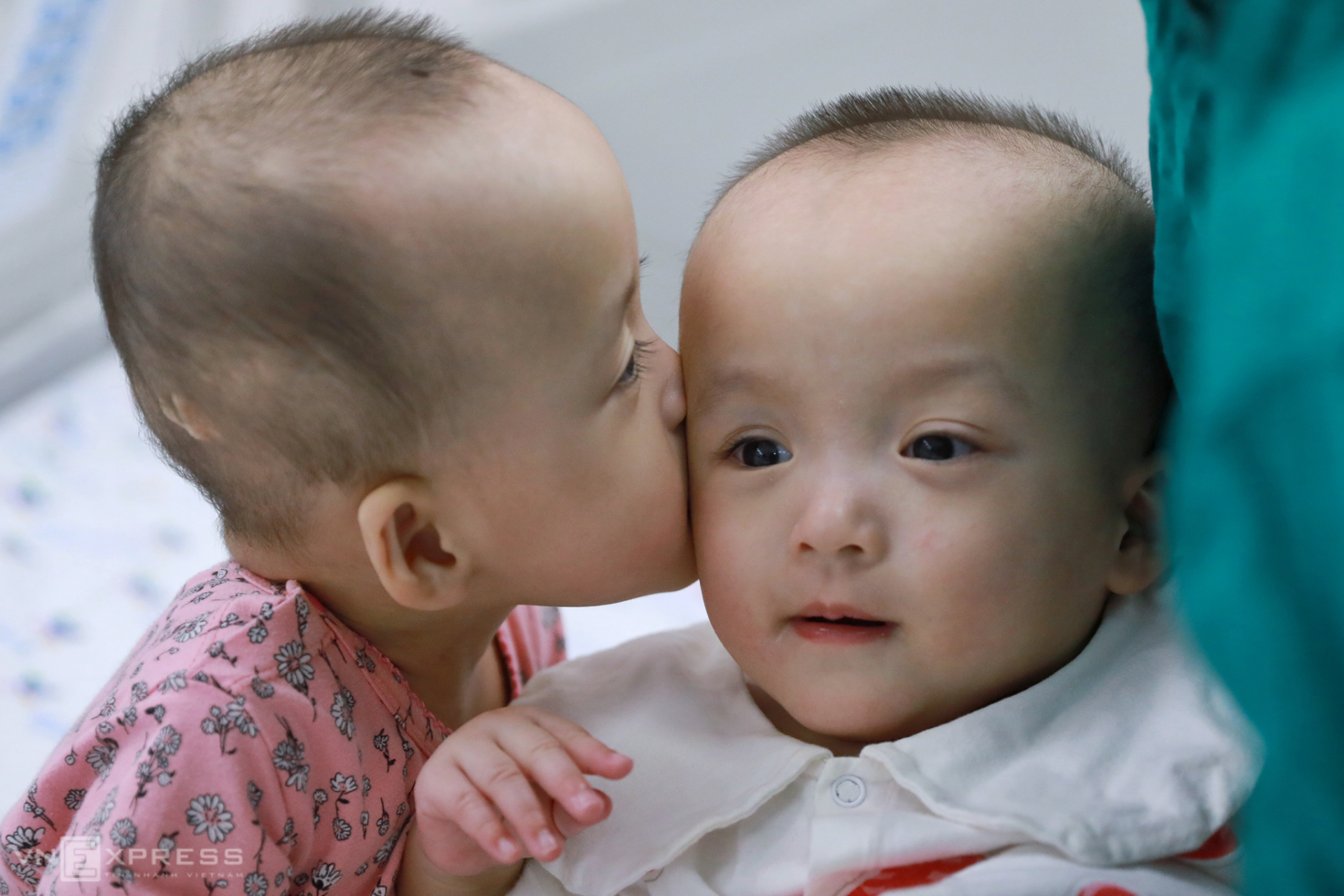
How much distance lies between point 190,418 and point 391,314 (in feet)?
0.52

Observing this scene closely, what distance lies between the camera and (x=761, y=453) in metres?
0.81

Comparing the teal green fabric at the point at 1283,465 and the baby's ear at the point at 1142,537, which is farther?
the baby's ear at the point at 1142,537

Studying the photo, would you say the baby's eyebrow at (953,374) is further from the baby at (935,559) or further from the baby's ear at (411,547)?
the baby's ear at (411,547)

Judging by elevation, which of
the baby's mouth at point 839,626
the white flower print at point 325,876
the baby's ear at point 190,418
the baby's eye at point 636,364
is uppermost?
the baby's ear at point 190,418

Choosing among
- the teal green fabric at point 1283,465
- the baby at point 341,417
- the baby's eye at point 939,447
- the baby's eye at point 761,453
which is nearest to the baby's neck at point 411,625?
the baby at point 341,417

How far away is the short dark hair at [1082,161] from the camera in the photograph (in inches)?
30.9

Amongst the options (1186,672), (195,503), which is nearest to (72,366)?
(195,503)

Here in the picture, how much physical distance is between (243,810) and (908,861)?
38cm

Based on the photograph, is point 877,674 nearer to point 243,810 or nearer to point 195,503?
point 243,810

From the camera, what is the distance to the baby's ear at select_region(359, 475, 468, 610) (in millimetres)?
724

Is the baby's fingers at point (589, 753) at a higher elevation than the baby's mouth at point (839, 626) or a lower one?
lower

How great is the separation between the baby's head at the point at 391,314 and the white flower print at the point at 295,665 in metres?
0.06

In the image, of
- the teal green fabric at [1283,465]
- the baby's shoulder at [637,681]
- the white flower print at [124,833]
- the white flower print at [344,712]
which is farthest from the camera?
the baby's shoulder at [637,681]

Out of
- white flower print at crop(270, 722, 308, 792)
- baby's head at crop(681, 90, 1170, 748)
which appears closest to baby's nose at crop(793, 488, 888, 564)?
baby's head at crop(681, 90, 1170, 748)
